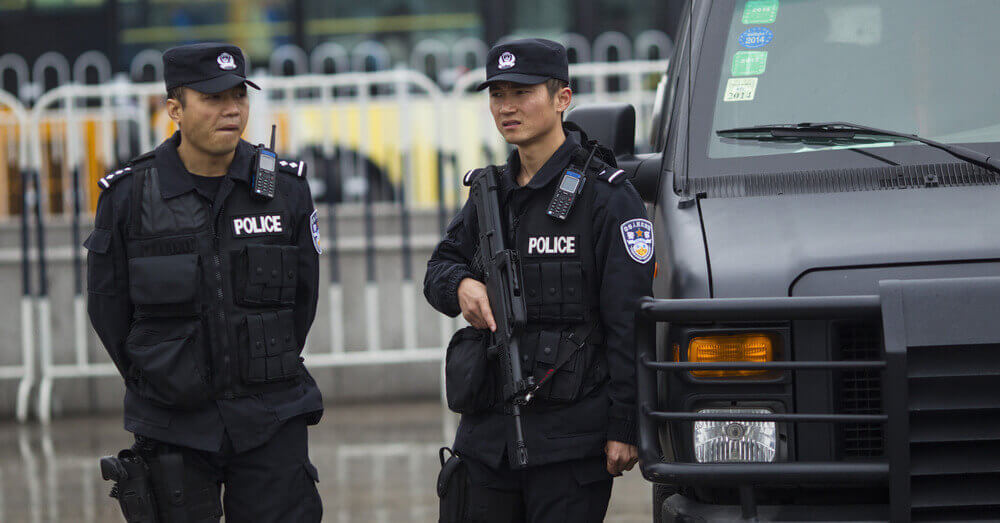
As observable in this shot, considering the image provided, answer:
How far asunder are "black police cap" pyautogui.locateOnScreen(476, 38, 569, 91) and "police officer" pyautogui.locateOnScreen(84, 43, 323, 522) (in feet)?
2.52

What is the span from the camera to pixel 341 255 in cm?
942

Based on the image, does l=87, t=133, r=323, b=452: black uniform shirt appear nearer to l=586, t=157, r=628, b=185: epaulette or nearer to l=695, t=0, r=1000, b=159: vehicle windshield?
l=586, t=157, r=628, b=185: epaulette

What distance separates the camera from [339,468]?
7.29 m

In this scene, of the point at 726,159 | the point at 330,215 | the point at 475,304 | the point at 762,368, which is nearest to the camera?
the point at 762,368

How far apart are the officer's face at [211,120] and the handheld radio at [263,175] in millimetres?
92

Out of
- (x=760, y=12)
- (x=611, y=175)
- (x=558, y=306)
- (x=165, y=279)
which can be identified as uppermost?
(x=760, y=12)

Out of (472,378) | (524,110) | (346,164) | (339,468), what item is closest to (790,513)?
(472,378)

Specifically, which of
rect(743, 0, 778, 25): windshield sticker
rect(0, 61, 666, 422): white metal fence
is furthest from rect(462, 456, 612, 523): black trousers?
rect(0, 61, 666, 422): white metal fence

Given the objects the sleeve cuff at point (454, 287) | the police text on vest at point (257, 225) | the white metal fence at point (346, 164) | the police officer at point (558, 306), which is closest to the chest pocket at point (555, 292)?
the police officer at point (558, 306)

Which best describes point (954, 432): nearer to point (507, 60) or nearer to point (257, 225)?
point (507, 60)

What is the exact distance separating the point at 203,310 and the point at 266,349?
0.69ft

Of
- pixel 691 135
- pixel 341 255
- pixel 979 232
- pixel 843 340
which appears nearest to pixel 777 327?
pixel 843 340

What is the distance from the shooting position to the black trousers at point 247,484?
373 centimetres

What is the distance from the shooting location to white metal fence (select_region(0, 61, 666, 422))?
9.25 metres
